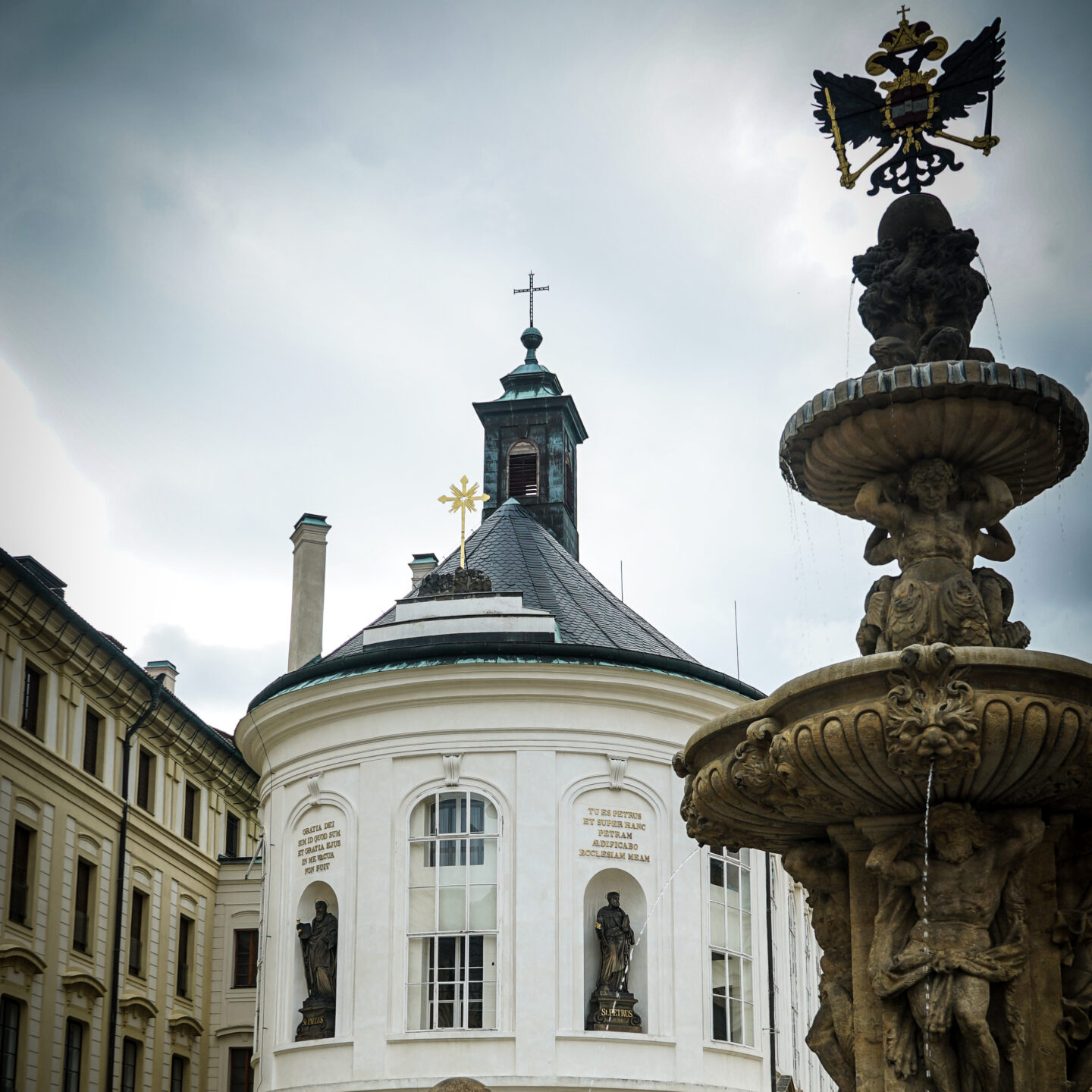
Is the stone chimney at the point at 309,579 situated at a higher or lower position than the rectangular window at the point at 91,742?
higher

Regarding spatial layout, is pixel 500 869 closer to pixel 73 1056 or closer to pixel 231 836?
pixel 73 1056

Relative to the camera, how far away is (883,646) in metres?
10.7

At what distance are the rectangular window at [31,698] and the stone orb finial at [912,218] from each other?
27166 millimetres

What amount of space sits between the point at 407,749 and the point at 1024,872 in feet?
66.0

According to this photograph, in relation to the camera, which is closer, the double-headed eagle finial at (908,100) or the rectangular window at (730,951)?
the double-headed eagle finial at (908,100)

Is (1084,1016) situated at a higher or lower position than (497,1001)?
lower

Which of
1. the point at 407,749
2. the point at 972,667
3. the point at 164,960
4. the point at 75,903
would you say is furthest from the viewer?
the point at 164,960

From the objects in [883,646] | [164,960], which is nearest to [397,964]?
[164,960]

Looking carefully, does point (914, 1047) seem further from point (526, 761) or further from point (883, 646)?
point (526, 761)

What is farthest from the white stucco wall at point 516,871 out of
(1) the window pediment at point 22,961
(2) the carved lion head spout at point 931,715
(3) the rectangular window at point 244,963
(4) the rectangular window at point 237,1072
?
(2) the carved lion head spout at point 931,715

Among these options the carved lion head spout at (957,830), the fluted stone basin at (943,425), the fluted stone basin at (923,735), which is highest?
the fluted stone basin at (943,425)

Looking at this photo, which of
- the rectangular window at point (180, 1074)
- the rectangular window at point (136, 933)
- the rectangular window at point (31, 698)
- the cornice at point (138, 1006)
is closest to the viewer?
the rectangular window at point (31, 698)

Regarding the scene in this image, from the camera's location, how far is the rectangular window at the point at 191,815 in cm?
4347

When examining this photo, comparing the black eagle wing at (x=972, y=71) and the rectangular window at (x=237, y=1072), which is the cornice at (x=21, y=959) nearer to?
the rectangular window at (x=237, y=1072)
